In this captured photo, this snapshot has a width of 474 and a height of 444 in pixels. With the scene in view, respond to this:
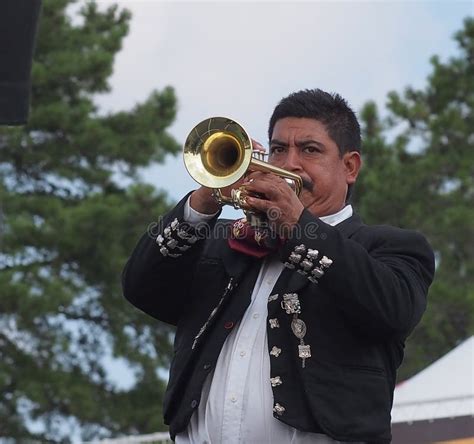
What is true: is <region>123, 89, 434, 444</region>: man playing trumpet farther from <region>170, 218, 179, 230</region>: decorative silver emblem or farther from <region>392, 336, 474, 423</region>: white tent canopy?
<region>392, 336, 474, 423</region>: white tent canopy

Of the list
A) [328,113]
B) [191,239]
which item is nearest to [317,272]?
[191,239]

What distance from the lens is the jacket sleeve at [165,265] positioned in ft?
13.0

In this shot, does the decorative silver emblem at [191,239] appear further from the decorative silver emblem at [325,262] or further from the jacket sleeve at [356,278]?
the decorative silver emblem at [325,262]

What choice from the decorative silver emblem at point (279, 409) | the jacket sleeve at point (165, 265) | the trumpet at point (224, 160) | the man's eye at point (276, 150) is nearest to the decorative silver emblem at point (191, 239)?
the jacket sleeve at point (165, 265)

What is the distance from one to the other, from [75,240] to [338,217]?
A: 1230 cm

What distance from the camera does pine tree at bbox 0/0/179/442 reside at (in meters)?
15.8

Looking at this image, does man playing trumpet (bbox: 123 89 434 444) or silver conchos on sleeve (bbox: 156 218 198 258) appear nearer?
man playing trumpet (bbox: 123 89 434 444)

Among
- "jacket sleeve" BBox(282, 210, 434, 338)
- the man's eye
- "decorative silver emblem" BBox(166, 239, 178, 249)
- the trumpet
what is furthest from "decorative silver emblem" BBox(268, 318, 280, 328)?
the man's eye

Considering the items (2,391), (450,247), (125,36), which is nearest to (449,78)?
(450,247)

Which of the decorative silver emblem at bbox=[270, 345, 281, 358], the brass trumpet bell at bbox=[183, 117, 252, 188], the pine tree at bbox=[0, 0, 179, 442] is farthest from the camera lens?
the pine tree at bbox=[0, 0, 179, 442]

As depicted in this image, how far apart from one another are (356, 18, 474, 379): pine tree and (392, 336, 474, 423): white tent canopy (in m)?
8.70

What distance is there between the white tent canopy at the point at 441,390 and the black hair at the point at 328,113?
3.09 meters

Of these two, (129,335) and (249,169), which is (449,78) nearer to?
(129,335)

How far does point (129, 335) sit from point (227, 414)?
1313cm
